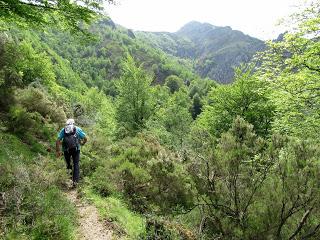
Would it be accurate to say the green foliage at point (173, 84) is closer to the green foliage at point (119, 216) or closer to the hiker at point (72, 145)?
the hiker at point (72, 145)

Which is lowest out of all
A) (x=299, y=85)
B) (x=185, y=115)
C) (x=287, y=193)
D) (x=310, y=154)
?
(x=185, y=115)

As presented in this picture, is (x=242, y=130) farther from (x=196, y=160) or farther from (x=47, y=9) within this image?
(x=47, y=9)

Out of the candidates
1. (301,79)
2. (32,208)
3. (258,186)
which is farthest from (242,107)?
(32,208)

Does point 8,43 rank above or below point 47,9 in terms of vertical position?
below

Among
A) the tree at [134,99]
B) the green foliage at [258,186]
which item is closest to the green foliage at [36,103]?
the green foliage at [258,186]

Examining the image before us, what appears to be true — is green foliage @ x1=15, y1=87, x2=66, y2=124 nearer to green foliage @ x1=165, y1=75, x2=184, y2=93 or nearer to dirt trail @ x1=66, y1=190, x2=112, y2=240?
dirt trail @ x1=66, y1=190, x2=112, y2=240

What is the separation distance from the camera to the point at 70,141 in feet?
30.2

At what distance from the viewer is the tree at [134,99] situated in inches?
944

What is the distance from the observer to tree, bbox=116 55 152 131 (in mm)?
23984

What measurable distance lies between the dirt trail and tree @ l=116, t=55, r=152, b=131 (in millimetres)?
15881

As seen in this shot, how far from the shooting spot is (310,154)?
7254 millimetres

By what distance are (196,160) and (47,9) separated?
4938 mm

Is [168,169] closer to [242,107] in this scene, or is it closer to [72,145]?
[72,145]

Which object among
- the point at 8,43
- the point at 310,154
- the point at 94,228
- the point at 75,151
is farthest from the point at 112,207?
the point at 8,43
